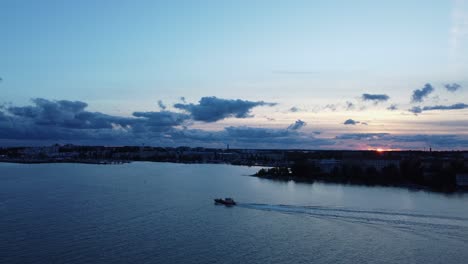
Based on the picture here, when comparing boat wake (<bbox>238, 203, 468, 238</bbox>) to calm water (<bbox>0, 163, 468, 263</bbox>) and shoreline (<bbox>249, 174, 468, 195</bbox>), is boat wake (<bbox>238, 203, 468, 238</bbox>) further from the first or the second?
shoreline (<bbox>249, 174, 468, 195</bbox>)

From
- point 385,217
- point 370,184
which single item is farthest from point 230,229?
point 370,184

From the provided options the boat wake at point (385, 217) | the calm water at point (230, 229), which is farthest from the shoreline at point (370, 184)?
the boat wake at point (385, 217)

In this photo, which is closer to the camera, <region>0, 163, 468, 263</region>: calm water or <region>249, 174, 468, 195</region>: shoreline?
<region>0, 163, 468, 263</region>: calm water

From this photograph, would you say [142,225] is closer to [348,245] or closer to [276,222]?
[276,222]

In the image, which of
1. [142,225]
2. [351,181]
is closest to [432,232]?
[142,225]

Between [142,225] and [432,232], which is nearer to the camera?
[432,232]

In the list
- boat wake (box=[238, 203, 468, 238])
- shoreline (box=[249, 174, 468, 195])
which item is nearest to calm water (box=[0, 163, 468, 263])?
boat wake (box=[238, 203, 468, 238])
